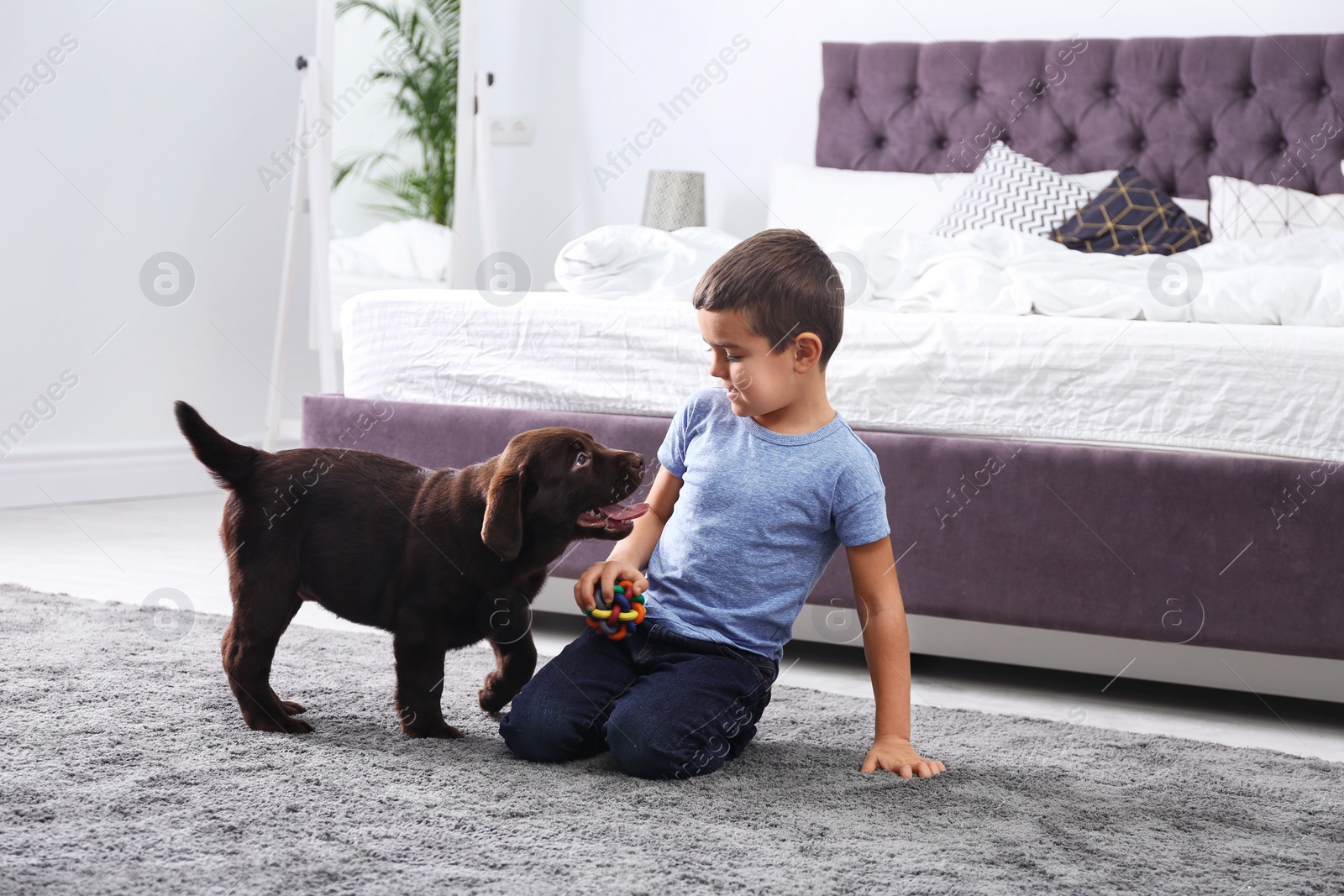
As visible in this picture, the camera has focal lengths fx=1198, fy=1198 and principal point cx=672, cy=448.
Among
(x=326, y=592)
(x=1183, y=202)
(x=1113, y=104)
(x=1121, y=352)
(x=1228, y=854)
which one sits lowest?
(x=1228, y=854)

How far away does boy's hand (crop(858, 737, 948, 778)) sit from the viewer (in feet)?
4.32

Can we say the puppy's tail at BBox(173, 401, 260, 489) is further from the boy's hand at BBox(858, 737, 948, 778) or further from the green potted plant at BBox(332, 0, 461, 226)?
the green potted plant at BBox(332, 0, 461, 226)

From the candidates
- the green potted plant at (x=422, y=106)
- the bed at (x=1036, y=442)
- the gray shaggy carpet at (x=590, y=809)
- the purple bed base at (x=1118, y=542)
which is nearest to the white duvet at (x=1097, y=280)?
the bed at (x=1036, y=442)

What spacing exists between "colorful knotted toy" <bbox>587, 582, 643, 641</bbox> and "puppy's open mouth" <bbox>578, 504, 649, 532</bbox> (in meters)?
0.07

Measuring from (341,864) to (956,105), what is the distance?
3070 mm

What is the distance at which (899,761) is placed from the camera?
4.33 feet

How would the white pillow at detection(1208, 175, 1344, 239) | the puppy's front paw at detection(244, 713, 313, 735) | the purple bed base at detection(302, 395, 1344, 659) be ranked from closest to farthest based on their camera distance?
the puppy's front paw at detection(244, 713, 313, 735), the purple bed base at detection(302, 395, 1344, 659), the white pillow at detection(1208, 175, 1344, 239)

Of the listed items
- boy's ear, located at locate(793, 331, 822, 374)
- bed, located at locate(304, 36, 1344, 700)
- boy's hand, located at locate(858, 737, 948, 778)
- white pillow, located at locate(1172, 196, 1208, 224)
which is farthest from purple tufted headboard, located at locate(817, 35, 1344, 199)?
boy's hand, located at locate(858, 737, 948, 778)

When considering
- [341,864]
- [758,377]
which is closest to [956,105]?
[758,377]

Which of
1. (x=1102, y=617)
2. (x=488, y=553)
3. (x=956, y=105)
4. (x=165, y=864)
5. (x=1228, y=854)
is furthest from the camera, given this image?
(x=956, y=105)

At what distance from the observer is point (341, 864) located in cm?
100

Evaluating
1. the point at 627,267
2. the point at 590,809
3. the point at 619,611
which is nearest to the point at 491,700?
the point at 619,611

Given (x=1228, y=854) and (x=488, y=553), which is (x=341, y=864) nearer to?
(x=488, y=553)

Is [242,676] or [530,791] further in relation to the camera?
[242,676]
